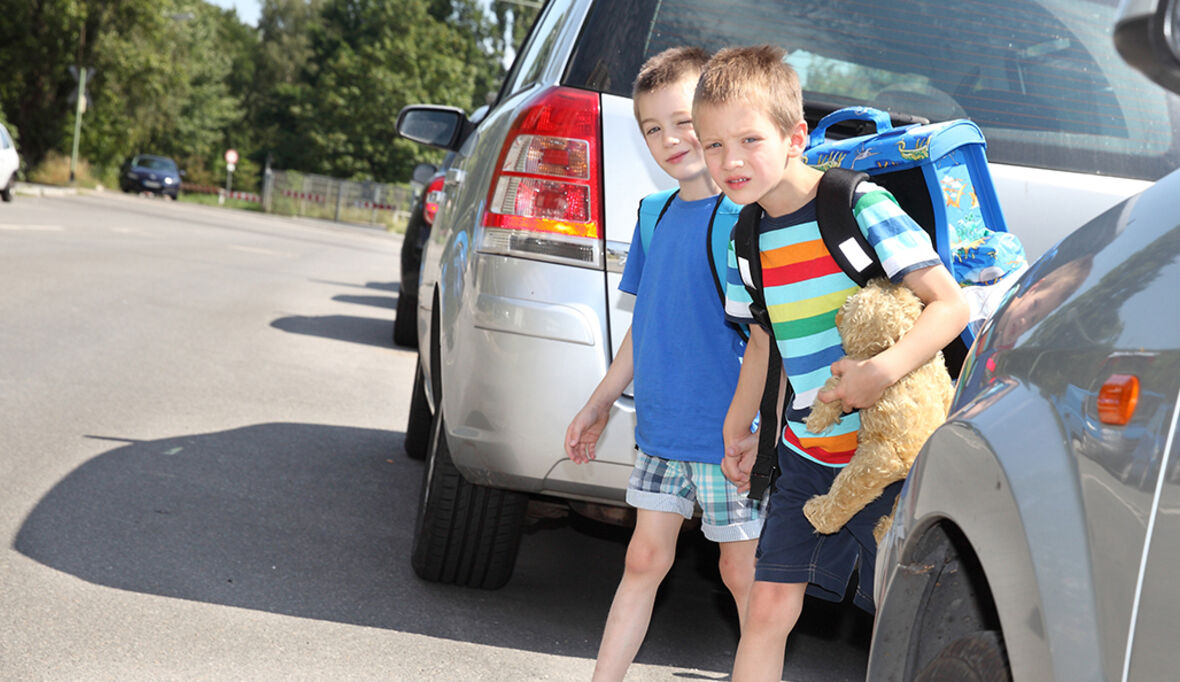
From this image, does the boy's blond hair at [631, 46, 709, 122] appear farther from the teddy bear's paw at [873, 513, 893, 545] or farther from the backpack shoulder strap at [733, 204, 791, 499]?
the teddy bear's paw at [873, 513, 893, 545]

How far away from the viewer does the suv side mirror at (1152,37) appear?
137 centimetres

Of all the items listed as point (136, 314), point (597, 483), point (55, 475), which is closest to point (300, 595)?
point (597, 483)

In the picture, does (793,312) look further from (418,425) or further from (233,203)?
(233,203)

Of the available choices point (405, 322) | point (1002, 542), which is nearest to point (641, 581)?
A: point (1002, 542)

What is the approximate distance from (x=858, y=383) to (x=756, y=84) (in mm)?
600

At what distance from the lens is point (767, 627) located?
2.71 metres

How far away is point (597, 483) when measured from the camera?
339 centimetres

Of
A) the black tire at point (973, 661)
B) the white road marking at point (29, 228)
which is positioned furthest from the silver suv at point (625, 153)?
the white road marking at point (29, 228)

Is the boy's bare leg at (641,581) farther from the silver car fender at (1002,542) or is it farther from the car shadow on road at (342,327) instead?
the car shadow on road at (342,327)

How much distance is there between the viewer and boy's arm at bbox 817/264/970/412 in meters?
2.34

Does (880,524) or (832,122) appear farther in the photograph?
(832,122)

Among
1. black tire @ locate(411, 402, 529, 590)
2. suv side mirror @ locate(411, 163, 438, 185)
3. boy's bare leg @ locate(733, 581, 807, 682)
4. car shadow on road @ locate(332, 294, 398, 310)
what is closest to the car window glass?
black tire @ locate(411, 402, 529, 590)

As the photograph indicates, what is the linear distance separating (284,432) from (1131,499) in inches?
213

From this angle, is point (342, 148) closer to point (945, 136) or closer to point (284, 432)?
point (284, 432)
